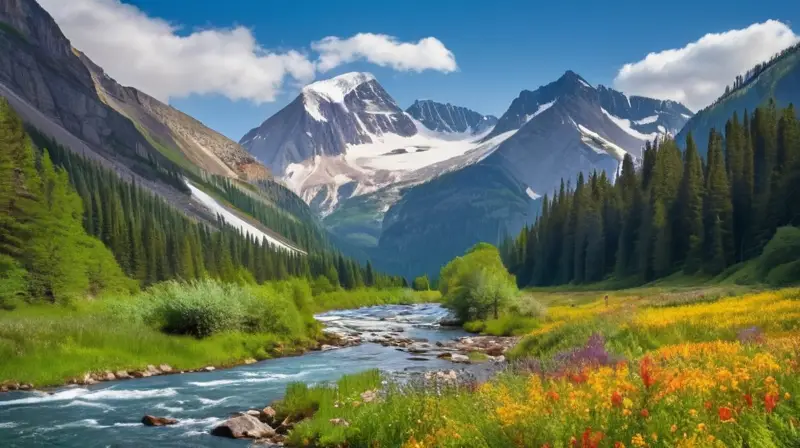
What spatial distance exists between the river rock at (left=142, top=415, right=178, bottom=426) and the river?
0.97 ft

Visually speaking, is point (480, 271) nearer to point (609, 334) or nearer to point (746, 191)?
point (609, 334)

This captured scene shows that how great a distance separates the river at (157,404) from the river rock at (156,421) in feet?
0.97

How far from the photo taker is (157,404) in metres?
25.8

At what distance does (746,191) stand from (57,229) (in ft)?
295

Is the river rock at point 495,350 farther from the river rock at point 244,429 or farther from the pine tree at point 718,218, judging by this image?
the pine tree at point 718,218

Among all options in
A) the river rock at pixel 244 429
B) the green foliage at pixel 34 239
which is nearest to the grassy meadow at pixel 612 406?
the river rock at pixel 244 429

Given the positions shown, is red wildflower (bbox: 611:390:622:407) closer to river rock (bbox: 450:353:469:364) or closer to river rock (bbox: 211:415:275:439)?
river rock (bbox: 211:415:275:439)

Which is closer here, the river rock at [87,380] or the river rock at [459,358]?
the river rock at [87,380]

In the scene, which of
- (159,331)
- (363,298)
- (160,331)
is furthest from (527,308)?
(363,298)

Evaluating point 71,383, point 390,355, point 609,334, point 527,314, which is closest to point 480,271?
point 527,314

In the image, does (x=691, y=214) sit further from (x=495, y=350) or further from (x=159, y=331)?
(x=159, y=331)

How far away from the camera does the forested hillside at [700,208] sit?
80188mm

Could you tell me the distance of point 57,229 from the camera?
60.3 metres

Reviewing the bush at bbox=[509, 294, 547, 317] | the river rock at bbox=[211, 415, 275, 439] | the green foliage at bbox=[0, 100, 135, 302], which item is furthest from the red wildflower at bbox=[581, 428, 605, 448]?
the green foliage at bbox=[0, 100, 135, 302]
